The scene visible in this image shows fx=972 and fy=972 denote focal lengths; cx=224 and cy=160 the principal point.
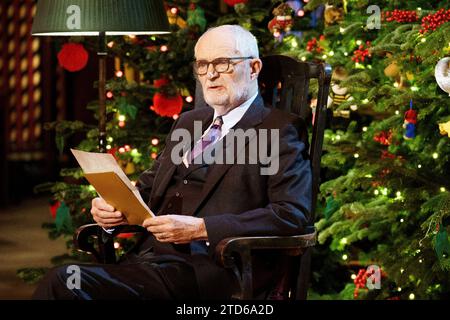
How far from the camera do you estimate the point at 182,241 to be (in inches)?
119

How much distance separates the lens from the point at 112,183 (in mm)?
2930

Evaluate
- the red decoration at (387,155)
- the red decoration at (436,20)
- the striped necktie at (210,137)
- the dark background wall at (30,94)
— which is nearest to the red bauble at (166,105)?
the red decoration at (387,155)

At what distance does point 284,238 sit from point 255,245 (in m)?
0.12

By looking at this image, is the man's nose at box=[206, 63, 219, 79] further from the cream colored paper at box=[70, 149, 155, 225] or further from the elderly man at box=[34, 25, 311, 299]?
the cream colored paper at box=[70, 149, 155, 225]

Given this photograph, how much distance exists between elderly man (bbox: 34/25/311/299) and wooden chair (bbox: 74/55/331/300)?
7 cm

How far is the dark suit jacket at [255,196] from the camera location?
305 centimetres

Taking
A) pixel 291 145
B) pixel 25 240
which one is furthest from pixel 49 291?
pixel 25 240

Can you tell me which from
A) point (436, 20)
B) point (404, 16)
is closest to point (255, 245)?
point (436, 20)

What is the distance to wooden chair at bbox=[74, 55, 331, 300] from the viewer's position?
2959mm

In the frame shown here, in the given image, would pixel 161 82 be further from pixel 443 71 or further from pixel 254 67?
pixel 443 71

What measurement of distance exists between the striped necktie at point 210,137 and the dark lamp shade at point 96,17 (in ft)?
1.76

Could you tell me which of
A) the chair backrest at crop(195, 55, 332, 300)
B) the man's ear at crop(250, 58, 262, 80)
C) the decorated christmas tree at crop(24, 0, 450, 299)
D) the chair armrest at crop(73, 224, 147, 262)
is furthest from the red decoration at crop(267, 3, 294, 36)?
the chair armrest at crop(73, 224, 147, 262)

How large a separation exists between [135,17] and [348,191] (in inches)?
49.9
